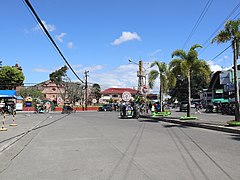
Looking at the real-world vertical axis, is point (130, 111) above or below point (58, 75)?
below

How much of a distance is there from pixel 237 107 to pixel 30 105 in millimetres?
56662

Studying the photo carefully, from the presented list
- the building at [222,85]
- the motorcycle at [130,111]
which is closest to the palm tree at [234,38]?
the motorcycle at [130,111]

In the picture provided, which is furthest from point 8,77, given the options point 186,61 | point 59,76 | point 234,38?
point 234,38

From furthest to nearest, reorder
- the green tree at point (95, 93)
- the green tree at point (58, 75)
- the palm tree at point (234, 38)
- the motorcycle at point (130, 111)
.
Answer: the green tree at point (95, 93) → the green tree at point (58, 75) → the motorcycle at point (130, 111) → the palm tree at point (234, 38)

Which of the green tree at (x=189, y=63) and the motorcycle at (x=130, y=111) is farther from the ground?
the green tree at (x=189, y=63)

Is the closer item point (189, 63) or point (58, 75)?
point (189, 63)

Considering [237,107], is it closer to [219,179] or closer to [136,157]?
[136,157]

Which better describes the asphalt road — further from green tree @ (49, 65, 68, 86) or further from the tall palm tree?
green tree @ (49, 65, 68, 86)

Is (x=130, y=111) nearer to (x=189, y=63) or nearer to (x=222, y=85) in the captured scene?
Answer: (x=189, y=63)

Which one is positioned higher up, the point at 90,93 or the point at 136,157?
the point at 90,93

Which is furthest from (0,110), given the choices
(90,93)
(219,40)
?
(90,93)

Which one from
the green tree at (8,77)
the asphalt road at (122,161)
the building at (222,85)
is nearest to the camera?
the asphalt road at (122,161)

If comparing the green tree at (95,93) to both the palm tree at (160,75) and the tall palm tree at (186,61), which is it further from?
the tall palm tree at (186,61)

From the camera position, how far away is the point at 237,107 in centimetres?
1650
